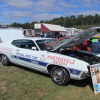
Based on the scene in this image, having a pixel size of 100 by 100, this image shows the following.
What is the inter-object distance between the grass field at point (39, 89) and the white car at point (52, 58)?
31cm

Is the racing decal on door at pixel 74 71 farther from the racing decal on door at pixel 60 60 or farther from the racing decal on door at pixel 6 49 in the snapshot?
the racing decal on door at pixel 6 49

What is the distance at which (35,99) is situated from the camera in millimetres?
2801

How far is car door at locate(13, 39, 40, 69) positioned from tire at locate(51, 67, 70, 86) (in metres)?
0.70

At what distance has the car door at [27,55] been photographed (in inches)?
154

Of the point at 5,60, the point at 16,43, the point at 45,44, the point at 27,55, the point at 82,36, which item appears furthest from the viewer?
the point at 5,60

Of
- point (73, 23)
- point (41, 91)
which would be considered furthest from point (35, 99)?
point (73, 23)

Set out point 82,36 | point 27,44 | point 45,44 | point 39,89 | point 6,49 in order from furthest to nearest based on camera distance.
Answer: point 6,49
point 27,44
point 45,44
point 82,36
point 39,89

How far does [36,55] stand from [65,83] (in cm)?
136

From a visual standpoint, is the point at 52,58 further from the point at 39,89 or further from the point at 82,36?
the point at 82,36

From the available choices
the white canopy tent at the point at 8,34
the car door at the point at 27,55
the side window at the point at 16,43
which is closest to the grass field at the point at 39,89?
the car door at the point at 27,55

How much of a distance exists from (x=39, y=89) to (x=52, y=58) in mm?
1002

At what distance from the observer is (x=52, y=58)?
3432 mm

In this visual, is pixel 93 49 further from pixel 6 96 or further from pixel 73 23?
pixel 73 23

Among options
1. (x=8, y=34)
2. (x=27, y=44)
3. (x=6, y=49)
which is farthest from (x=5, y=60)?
(x=8, y=34)
